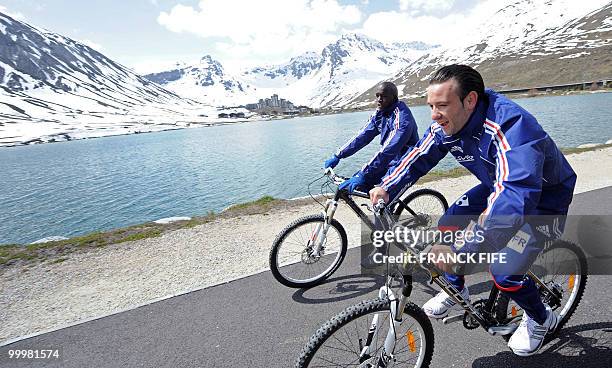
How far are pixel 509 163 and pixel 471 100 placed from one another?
2.07ft

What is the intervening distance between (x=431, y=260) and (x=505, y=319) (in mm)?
1550

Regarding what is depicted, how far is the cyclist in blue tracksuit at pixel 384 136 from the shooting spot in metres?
5.70

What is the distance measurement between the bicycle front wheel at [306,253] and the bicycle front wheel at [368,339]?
2.44 meters

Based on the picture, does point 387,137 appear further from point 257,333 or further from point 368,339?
point 368,339

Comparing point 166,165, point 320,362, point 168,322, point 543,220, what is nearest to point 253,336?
point 168,322

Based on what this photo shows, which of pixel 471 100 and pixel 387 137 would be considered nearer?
pixel 471 100

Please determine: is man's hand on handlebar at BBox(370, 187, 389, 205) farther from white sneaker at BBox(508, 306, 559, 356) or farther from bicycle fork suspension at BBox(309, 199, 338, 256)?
white sneaker at BBox(508, 306, 559, 356)

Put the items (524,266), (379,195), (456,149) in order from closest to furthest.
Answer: (524,266), (456,149), (379,195)

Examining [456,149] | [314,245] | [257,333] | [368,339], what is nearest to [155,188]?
[314,245]

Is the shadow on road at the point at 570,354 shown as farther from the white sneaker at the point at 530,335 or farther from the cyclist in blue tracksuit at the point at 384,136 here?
the cyclist in blue tracksuit at the point at 384,136

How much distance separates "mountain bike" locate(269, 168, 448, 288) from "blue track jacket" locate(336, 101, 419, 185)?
512 millimetres

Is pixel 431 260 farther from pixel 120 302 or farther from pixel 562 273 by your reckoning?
pixel 120 302

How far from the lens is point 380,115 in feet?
21.6

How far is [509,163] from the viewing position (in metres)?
2.86
